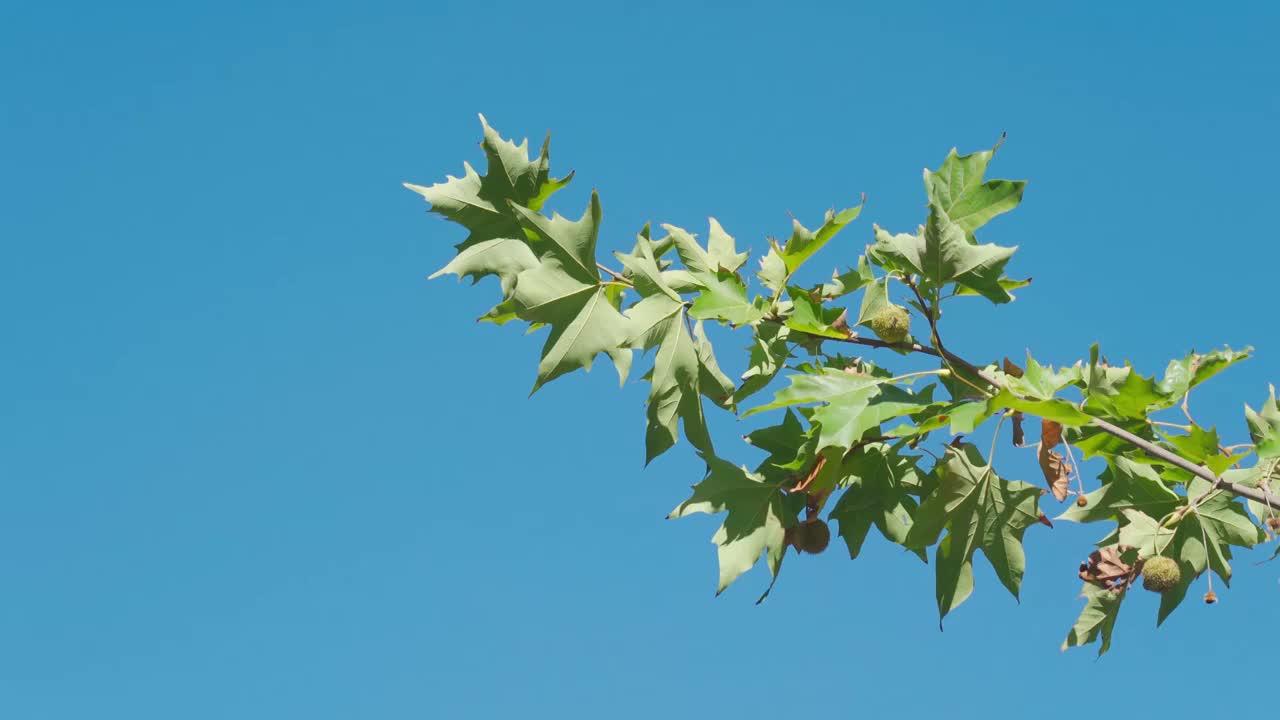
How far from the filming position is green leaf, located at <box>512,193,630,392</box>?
3742 millimetres

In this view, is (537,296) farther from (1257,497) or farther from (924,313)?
(1257,497)

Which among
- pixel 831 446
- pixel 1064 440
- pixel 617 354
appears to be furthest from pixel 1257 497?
pixel 617 354

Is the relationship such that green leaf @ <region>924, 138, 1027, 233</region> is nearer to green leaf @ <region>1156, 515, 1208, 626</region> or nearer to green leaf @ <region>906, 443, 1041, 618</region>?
green leaf @ <region>906, 443, 1041, 618</region>

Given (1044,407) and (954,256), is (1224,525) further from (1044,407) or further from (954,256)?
(954,256)

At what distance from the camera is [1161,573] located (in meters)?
4.22

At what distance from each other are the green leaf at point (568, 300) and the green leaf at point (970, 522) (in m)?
1.14

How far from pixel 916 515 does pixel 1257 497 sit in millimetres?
1047

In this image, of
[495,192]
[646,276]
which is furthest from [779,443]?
[495,192]

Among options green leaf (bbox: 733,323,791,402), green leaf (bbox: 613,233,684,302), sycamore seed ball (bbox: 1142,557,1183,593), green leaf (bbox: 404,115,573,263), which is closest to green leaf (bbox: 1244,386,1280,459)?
sycamore seed ball (bbox: 1142,557,1183,593)

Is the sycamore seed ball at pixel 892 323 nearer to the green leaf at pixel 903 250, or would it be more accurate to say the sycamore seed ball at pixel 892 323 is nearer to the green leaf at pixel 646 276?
the green leaf at pixel 903 250

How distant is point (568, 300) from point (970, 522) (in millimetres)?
1532

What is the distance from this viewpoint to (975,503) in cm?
400

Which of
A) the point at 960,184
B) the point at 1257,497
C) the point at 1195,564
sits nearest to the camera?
the point at 1257,497

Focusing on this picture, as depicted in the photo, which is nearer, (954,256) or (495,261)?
(954,256)
